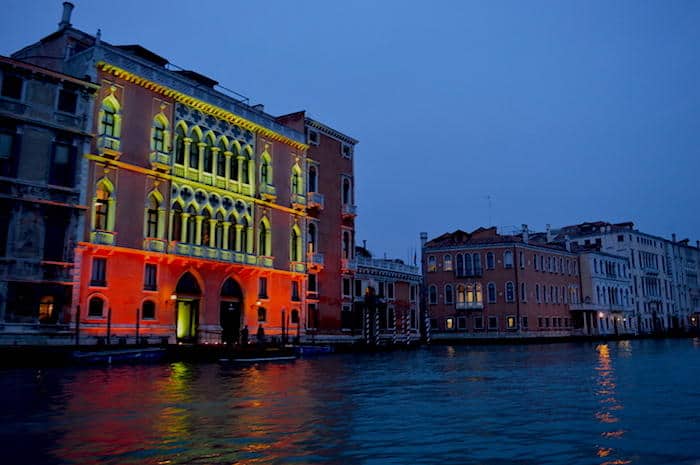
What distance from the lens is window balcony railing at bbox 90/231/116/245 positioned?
24.0m

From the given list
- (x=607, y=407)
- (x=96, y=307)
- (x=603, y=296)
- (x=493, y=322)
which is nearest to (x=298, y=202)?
(x=96, y=307)

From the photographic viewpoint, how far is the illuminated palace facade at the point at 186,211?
81.4 feet

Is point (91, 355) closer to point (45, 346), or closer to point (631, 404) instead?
point (45, 346)

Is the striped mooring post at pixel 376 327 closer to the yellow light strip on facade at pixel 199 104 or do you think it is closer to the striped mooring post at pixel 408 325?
the striped mooring post at pixel 408 325

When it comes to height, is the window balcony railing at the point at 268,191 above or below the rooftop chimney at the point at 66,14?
below

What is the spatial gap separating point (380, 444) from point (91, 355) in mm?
17199

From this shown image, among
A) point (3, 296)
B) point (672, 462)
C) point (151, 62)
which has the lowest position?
point (672, 462)

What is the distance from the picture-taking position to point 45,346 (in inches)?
843

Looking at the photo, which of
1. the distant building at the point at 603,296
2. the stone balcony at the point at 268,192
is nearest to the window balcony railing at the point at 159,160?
the stone balcony at the point at 268,192

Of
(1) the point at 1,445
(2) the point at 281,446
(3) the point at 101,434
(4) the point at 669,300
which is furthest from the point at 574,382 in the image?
(4) the point at 669,300

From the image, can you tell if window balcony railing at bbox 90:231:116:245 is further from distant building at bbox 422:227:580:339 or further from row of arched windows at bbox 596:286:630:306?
row of arched windows at bbox 596:286:630:306

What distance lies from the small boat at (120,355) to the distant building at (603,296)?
4558 cm

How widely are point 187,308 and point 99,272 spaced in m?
5.45

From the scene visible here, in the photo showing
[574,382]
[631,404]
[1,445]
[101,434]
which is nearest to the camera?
[1,445]
